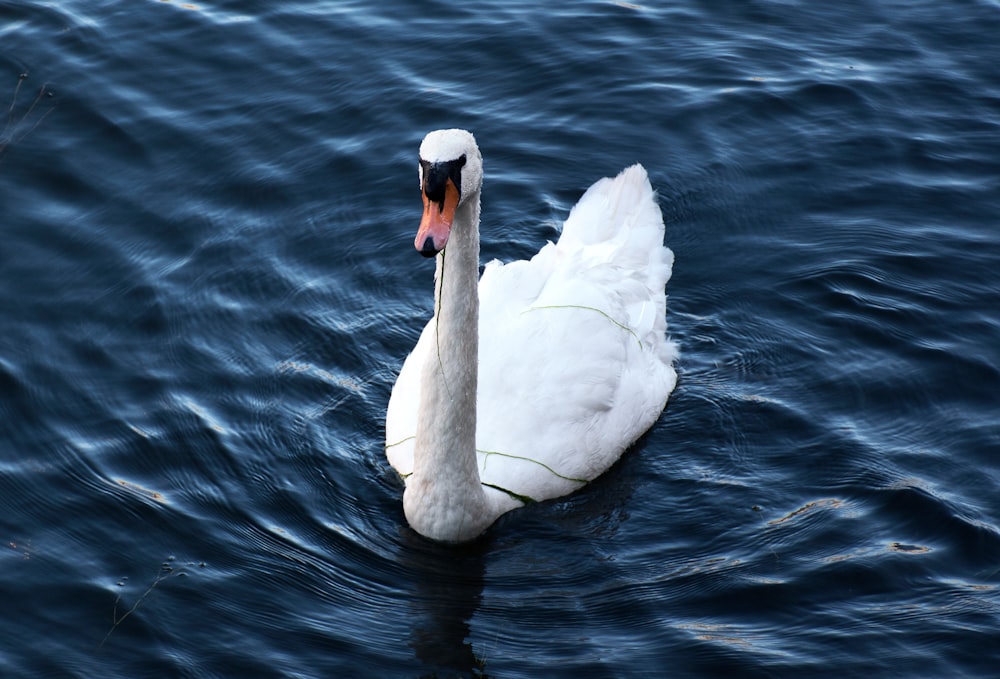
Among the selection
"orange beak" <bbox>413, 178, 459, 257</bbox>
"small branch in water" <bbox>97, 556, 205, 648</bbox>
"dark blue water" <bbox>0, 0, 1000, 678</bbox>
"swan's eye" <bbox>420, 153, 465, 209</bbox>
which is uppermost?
"swan's eye" <bbox>420, 153, 465, 209</bbox>

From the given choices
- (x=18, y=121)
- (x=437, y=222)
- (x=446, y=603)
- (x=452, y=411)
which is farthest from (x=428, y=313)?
(x=18, y=121)

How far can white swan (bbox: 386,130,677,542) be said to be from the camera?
8.92m

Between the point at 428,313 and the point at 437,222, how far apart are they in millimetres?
3840

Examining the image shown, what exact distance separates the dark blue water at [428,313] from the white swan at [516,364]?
309 mm

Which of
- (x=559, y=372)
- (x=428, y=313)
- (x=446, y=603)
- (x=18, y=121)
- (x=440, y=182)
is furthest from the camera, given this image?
(x=18, y=121)

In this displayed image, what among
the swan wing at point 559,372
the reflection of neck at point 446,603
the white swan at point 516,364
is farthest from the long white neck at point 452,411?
the swan wing at point 559,372

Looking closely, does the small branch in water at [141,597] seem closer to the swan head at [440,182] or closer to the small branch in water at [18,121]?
the swan head at [440,182]

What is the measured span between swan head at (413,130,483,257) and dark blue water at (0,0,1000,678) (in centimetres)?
240

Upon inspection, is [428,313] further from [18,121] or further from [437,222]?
[18,121]

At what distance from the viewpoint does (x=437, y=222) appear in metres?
8.38

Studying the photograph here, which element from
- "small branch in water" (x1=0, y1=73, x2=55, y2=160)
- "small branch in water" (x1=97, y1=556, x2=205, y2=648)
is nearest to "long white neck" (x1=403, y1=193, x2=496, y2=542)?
"small branch in water" (x1=97, y1=556, x2=205, y2=648)

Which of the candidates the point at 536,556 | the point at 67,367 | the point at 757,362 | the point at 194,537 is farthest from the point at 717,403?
the point at 67,367

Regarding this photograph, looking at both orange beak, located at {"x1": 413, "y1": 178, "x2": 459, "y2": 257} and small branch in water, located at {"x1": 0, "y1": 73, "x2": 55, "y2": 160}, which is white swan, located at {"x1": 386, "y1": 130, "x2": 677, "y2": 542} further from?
small branch in water, located at {"x1": 0, "y1": 73, "x2": 55, "y2": 160}

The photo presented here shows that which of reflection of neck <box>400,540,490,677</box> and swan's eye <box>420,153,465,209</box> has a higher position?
swan's eye <box>420,153,465,209</box>
